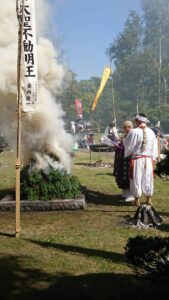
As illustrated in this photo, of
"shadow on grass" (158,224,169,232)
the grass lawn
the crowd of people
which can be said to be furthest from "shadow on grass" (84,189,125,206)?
"shadow on grass" (158,224,169,232)

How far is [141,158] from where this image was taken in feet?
32.1

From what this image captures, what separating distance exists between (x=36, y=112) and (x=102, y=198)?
317cm

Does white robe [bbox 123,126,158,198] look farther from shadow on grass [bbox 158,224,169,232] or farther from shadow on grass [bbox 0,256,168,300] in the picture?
shadow on grass [bbox 0,256,168,300]

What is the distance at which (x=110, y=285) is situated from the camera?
5.23m

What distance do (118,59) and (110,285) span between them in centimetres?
8969

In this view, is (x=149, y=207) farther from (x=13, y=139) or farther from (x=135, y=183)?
(x=13, y=139)

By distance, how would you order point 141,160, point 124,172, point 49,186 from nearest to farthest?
point 141,160, point 49,186, point 124,172

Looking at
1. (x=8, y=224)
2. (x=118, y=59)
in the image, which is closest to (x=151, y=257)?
(x=8, y=224)

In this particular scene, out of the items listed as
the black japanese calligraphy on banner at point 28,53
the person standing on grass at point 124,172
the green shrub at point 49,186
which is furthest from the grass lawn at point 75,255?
the black japanese calligraphy on banner at point 28,53

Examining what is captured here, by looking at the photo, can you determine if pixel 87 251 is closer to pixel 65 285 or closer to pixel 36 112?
pixel 65 285

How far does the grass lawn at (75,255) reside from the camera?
5008 millimetres

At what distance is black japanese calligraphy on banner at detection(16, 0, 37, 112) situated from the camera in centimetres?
752

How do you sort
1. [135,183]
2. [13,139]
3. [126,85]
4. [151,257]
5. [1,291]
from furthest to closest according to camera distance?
[126,85], [13,139], [135,183], [1,291], [151,257]

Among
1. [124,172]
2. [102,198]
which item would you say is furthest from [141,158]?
[102,198]
